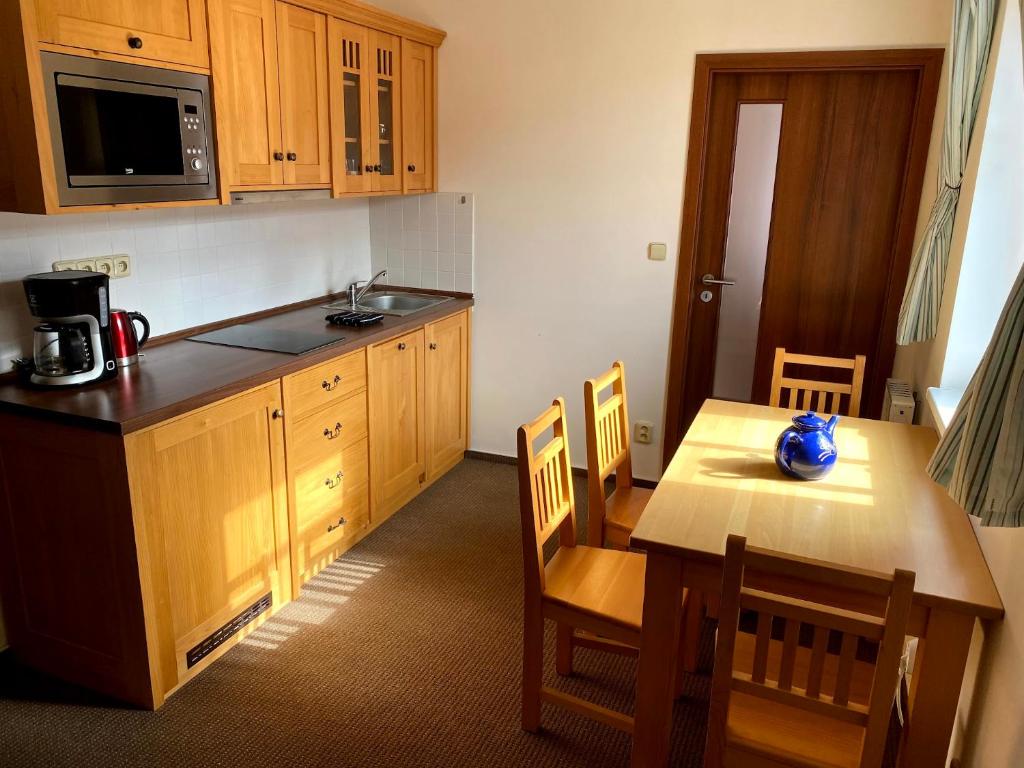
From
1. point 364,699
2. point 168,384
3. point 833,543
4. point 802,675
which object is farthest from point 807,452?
point 168,384

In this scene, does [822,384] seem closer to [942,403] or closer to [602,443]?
[942,403]

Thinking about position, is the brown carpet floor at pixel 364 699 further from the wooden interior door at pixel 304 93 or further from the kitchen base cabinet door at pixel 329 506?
the wooden interior door at pixel 304 93

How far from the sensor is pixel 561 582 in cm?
217

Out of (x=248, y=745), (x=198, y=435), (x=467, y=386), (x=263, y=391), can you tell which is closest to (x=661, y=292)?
(x=467, y=386)

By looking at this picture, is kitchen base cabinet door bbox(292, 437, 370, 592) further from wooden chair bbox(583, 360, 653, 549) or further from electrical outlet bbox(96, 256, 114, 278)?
wooden chair bbox(583, 360, 653, 549)

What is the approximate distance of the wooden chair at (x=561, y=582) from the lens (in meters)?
2.02

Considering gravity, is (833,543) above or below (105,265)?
below

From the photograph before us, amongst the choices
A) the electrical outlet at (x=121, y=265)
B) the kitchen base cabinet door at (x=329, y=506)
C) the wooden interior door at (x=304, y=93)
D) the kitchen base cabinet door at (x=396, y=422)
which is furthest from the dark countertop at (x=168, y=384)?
the wooden interior door at (x=304, y=93)

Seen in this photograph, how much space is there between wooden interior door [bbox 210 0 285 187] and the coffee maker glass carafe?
74 cm

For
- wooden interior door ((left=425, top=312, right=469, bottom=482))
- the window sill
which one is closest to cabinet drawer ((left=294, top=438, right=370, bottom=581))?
wooden interior door ((left=425, top=312, right=469, bottom=482))

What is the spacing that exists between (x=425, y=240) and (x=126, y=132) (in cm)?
187

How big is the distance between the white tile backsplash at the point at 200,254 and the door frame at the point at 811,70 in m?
1.54

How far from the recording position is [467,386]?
163 inches

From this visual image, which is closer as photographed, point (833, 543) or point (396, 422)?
point (833, 543)
